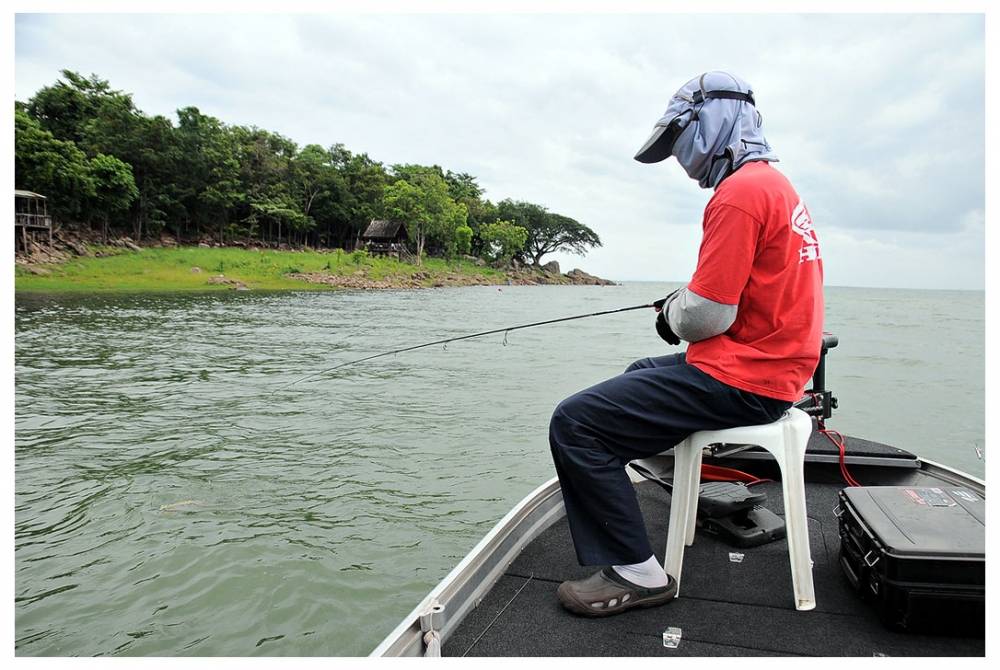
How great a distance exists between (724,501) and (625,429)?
3.28 ft

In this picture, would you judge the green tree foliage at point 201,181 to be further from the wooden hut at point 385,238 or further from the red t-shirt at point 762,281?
the red t-shirt at point 762,281

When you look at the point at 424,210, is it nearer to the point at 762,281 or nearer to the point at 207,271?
the point at 207,271

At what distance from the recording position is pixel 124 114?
45.8 meters

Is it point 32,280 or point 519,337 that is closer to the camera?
point 519,337

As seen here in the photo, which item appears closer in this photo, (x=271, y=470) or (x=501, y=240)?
(x=271, y=470)

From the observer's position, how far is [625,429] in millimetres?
2080

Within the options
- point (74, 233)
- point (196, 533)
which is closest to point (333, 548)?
point (196, 533)

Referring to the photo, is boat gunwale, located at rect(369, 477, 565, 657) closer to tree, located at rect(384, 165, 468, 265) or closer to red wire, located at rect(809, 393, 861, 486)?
red wire, located at rect(809, 393, 861, 486)

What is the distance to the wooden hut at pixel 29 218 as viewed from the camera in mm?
34750

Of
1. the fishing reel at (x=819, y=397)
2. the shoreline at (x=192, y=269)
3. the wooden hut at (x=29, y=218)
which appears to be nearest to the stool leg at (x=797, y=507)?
the fishing reel at (x=819, y=397)

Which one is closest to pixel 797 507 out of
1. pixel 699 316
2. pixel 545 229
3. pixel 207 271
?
pixel 699 316

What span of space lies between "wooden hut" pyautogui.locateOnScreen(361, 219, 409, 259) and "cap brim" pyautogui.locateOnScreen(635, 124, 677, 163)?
6047 centimetres
